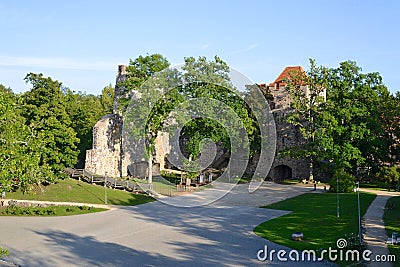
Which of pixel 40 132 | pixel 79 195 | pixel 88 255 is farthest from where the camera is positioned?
pixel 79 195

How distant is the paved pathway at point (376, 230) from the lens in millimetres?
14456

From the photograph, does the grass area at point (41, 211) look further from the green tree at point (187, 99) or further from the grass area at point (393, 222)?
the grass area at point (393, 222)

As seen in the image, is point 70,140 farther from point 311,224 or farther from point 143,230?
point 311,224

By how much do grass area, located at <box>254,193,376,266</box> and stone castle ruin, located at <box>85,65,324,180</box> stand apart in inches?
489

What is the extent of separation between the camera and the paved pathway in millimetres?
14456

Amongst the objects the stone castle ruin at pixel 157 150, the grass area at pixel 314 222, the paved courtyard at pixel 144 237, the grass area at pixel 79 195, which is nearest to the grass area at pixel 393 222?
the grass area at pixel 314 222

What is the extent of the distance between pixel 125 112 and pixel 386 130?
78.2ft

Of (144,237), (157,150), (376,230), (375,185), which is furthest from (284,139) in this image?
(144,237)

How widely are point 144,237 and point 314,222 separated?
841cm

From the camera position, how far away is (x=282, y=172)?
44844 mm

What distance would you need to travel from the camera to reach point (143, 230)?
19.8m

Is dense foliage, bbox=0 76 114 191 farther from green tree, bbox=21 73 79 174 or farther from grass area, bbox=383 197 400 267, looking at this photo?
grass area, bbox=383 197 400 267

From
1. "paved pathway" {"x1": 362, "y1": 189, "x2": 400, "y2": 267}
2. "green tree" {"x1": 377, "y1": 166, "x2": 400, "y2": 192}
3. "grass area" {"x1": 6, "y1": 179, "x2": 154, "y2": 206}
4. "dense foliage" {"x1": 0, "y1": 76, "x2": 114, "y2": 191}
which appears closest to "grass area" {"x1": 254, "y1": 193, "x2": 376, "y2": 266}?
"paved pathway" {"x1": 362, "y1": 189, "x2": 400, "y2": 267}

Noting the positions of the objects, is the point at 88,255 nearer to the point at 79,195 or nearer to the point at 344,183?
the point at 79,195
